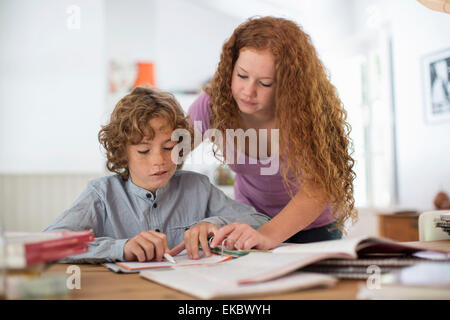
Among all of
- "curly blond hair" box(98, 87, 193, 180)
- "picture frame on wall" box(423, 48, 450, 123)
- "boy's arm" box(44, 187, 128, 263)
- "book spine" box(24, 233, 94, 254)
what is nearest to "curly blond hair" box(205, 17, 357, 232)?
"curly blond hair" box(98, 87, 193, 180)

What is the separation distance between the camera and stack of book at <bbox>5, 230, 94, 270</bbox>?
0.51 meters

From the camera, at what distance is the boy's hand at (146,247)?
0.82m

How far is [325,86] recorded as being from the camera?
3.98 ft

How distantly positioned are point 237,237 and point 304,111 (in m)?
0.46

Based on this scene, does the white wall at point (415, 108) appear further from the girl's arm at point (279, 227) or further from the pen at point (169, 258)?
the pen at point (169, 258)

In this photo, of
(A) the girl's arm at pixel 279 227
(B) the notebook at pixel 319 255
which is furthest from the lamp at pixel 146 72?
(B) the notebook at pixel 319 255

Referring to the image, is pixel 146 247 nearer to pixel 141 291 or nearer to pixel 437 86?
pixel 141 291

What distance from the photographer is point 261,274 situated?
22.7 inches

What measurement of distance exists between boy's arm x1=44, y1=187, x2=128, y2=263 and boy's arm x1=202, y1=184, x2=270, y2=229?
251 millimetres

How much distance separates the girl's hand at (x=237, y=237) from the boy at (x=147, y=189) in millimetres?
79

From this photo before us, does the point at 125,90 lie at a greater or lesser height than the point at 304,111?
greater

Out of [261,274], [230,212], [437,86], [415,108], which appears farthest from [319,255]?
[415,108]

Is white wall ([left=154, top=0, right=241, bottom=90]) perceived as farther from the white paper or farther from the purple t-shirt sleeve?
the white paper

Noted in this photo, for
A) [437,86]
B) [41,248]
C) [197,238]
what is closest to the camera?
[41,248]
